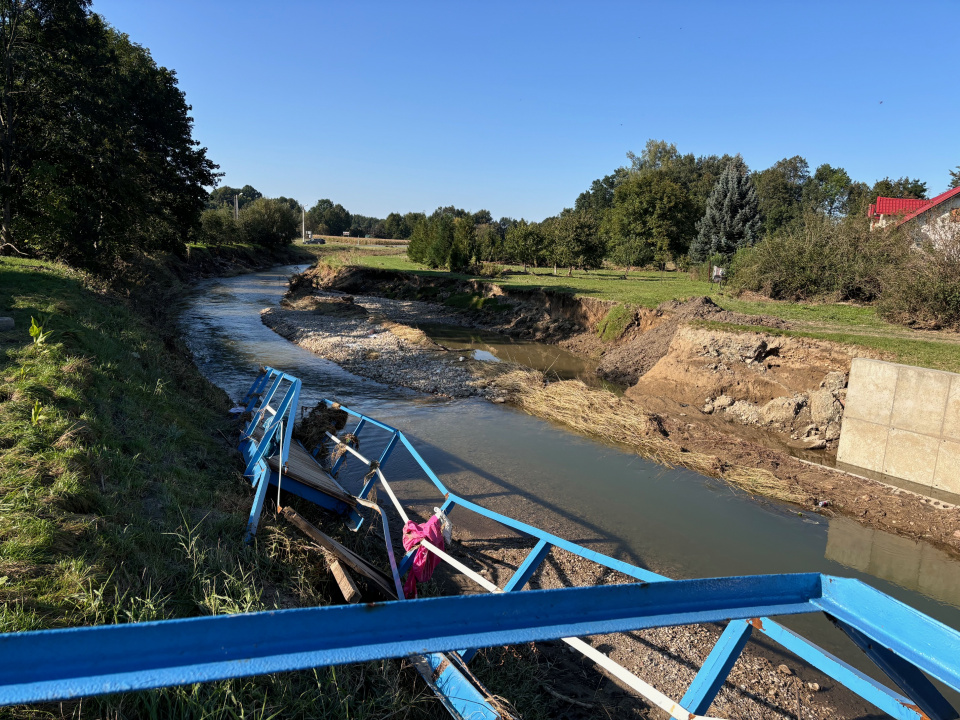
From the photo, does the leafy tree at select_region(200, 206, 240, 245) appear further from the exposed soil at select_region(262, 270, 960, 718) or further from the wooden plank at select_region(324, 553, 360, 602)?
the wooden plank at select_region(324, 553, 360, 602)

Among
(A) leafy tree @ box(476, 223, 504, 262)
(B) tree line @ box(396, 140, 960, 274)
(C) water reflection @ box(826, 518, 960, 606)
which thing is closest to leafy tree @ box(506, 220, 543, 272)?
(B) tree line @ box(396, 140, 960, 274)

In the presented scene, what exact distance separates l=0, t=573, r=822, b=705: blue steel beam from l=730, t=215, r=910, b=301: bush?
19153 millimetres

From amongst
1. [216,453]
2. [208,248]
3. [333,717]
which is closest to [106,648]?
[333,717]

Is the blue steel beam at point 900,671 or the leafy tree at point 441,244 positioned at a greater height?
the leafy tree at point 441,244

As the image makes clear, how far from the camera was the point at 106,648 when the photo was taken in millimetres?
1113

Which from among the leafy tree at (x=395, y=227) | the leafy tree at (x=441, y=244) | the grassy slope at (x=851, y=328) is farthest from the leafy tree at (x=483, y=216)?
the grassy slope at (x=851, y=328)

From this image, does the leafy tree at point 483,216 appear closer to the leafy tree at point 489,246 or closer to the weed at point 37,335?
the leafy tree at point 489,246

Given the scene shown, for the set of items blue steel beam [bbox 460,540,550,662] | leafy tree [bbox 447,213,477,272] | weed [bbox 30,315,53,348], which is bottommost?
blue steel beam [bbox 460,540,550,662]

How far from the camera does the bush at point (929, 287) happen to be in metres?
13.6

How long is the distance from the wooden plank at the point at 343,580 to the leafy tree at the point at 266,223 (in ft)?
243

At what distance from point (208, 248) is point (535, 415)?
175 ft

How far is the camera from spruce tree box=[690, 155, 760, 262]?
37344mm

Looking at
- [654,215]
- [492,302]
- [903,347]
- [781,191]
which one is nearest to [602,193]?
[781,191]

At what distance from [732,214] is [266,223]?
58917 mm
